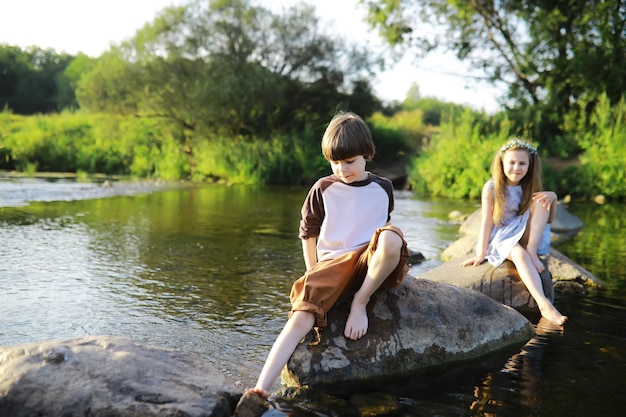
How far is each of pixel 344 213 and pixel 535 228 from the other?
93.5 inches

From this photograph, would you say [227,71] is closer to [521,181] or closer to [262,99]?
[262,99]

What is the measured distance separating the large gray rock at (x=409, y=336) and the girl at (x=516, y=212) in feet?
3.45

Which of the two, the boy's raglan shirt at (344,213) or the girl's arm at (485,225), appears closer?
the boy's raglan shirt at (344,213)

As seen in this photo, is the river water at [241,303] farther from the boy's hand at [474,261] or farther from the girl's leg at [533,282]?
the boy's hand at [474,261]

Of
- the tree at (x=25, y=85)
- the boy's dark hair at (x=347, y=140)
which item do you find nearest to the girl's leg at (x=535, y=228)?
the boy's dark hair at (x=347, y=140)

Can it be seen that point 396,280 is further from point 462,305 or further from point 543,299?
point 543,299

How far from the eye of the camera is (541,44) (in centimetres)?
2230

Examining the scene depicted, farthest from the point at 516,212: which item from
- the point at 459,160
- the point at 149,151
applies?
the point at 149,151

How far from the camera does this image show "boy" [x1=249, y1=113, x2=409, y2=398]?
360cm

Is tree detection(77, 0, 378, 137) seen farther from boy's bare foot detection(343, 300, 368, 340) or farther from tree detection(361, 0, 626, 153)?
boy's bare foot detection(343, 300, 368, 340)

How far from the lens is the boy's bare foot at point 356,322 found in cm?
374

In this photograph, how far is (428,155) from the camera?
68.3ft

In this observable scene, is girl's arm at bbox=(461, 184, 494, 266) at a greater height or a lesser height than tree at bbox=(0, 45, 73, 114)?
lesser

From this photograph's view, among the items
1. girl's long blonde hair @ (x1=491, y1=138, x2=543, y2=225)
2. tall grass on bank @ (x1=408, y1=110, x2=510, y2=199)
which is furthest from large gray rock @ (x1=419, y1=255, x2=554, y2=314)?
tall grass on bank @ (x1=408, y1=110, x2=510, y2=199)
